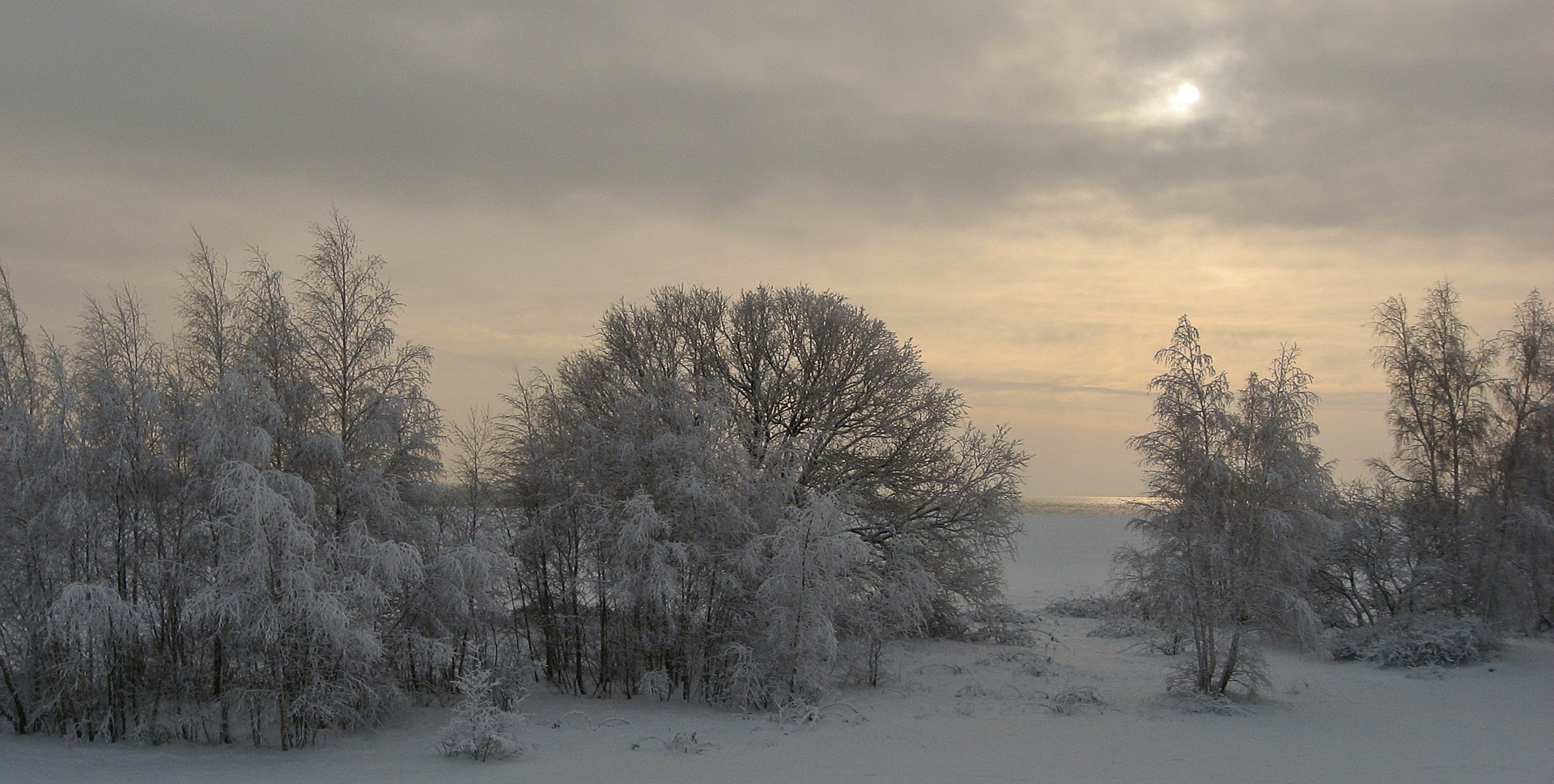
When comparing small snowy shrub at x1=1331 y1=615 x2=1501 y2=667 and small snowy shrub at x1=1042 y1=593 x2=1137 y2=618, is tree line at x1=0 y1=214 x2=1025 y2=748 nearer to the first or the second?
small snowy shrub at x1=1331 y1=615 x2=1501 y2=667

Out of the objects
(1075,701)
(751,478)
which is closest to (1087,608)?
(1075,701)

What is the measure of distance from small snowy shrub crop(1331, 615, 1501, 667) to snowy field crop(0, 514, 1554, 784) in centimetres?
49

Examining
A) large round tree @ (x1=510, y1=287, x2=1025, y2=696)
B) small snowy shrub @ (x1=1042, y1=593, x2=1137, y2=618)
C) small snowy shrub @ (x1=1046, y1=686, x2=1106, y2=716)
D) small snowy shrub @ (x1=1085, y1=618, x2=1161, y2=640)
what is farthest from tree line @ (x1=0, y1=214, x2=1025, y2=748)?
small snowy shrub @ (x1=1042, y1=593, x2=1137, y2=618)

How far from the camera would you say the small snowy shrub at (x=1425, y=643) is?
61.4 feet

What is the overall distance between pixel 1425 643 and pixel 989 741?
36.5 feet

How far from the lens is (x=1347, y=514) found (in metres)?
22.0

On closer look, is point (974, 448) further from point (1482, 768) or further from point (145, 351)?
point (145, 351)

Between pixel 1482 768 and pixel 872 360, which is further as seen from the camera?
pixel 872 360

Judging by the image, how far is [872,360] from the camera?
843 inches

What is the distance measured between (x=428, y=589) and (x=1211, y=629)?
1299cm

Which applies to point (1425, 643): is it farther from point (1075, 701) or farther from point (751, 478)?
point (751, 478)

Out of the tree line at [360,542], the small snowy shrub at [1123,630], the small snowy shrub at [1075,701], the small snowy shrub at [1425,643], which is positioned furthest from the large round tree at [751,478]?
the small snowy shrub at [1425,643]

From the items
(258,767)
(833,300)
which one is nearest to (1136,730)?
(833,300)

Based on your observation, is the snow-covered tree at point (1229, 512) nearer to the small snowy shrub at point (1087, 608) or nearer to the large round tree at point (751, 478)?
the large round tree at point (751, 478)
